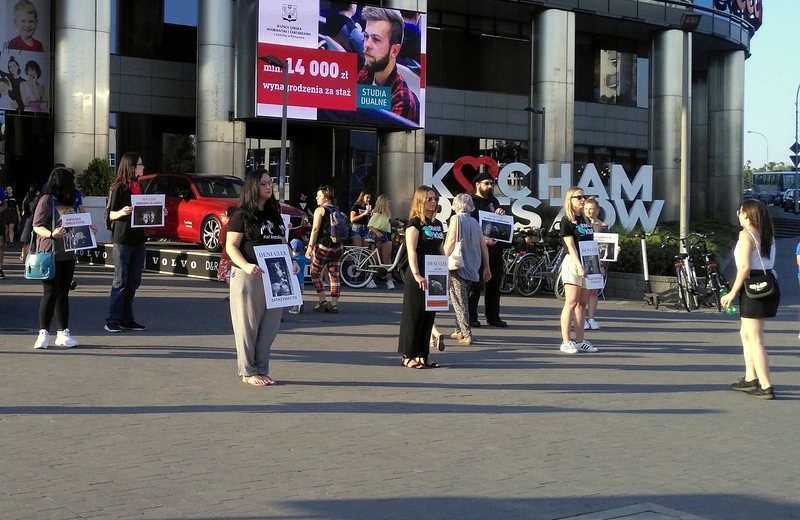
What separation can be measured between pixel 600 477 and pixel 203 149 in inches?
1076

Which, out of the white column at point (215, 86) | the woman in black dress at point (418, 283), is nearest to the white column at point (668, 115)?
the white column at point (215, 86)

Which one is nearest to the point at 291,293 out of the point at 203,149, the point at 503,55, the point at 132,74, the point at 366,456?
the point at 366,456

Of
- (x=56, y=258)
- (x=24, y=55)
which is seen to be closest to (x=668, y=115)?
(x=24, y=55)

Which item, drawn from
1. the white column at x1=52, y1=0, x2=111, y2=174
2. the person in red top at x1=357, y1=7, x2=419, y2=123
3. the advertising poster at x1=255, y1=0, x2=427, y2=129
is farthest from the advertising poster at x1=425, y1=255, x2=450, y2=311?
the person in red top at x1=357, y1=7, x2=419, y2=123

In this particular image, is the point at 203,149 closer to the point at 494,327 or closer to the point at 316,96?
the point at 316,96

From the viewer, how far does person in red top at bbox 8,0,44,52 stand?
31516mm

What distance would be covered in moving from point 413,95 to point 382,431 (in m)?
28.1

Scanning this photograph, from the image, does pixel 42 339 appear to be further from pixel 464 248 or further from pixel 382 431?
pixel 382 431

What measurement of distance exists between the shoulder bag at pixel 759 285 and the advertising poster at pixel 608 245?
6192 mm

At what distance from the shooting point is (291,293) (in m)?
9.23

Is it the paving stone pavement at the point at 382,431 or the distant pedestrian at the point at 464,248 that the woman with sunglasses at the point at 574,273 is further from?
the distant pedestrian at the point at 464,248

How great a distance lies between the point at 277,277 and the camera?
9180 millimetres

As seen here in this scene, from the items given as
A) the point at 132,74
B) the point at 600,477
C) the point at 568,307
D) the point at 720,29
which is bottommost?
the point at 600,477

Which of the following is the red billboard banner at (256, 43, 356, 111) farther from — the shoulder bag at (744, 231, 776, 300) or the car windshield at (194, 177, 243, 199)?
the shoulder bag at (744, 231, 776, 300)
